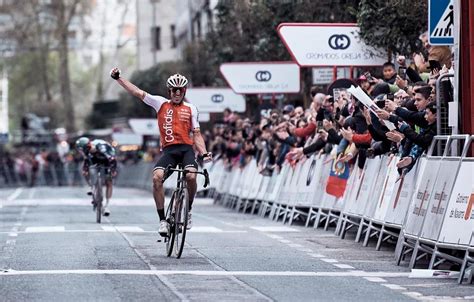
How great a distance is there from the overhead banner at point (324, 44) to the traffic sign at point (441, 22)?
971 cm

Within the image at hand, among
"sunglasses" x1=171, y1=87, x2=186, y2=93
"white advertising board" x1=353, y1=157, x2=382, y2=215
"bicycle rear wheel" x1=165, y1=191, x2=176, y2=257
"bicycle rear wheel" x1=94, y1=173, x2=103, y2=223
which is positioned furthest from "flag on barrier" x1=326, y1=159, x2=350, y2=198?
"bicycle rear wheel" x1=165, y1=191, x2=176, y2=257

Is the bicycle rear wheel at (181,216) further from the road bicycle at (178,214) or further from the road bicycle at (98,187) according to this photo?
the road bicycle at (98,187)

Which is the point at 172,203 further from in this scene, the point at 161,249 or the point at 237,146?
the point at 237,146

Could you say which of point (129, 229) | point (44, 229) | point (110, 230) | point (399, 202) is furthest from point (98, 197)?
point (399, 202)

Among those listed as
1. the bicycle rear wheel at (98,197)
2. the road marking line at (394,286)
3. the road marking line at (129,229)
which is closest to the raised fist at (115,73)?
the road marking line at (394,286)

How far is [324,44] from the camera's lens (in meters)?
27.5

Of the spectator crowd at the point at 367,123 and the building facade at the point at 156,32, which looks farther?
the building facade at the point at 156,32

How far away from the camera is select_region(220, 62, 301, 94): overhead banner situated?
121 ft

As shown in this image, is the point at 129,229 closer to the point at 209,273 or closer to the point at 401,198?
the point at 401,198

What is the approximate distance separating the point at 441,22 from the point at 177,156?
347 centimetres

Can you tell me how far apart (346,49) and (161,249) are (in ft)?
31.1

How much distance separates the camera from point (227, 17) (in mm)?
43844

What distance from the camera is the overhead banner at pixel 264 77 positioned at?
36.8 meters

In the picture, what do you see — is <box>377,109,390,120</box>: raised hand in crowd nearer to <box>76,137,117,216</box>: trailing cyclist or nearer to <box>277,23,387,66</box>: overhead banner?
<box>277,23,387,66</box>: overhead banner
